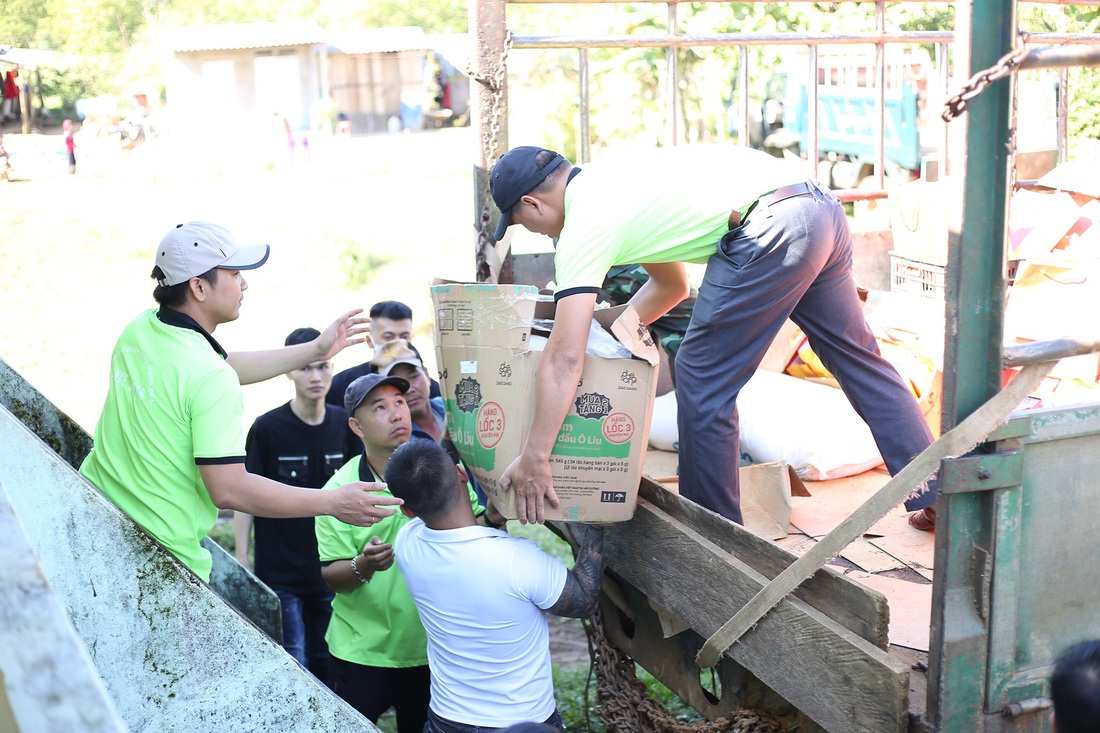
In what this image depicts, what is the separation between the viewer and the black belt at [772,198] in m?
2.87

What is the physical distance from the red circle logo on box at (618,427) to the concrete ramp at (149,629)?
96 cm

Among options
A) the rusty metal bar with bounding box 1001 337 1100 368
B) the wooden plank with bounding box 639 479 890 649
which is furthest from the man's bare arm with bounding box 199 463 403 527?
the rusty metal bar with bounding box 1001 337 1100 368

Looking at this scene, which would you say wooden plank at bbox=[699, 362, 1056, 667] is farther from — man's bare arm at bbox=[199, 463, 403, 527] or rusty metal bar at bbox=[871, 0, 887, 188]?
rusty metal bar at bbox=[871, 0, 887, 188]

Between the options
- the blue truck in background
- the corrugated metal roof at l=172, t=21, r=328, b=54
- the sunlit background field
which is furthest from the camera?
the corrugated metal roof at l=172, t=21, r=328, b=54

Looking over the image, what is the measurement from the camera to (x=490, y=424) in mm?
2781

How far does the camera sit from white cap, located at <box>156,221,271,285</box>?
2.68 meters

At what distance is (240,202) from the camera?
18.4 metres

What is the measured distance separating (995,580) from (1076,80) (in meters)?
9.42

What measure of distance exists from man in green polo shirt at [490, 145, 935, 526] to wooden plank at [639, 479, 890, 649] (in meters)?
0.20

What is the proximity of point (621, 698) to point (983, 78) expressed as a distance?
216 cm

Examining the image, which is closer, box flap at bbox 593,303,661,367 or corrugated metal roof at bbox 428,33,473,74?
box flap at bbox 593,303,661,367

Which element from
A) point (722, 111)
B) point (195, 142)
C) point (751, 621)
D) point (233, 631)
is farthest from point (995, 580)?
point (195, 142)

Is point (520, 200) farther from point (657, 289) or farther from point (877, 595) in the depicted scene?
point (877, 595)

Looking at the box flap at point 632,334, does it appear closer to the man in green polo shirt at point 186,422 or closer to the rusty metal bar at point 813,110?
the man in green polo shirt at point 186,422
